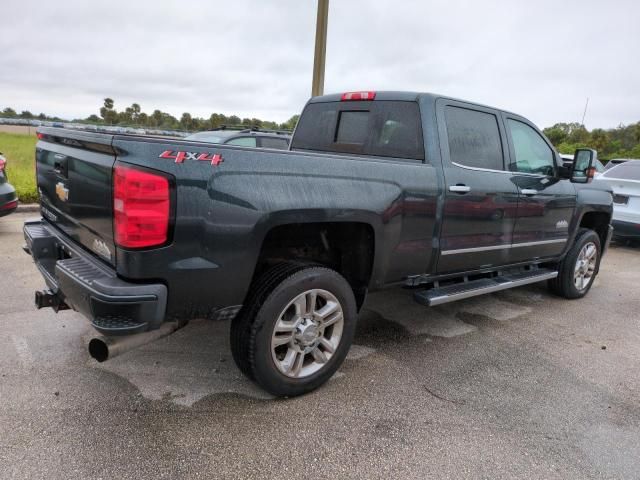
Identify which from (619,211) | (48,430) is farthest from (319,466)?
(619,211)

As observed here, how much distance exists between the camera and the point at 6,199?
6.31 meters

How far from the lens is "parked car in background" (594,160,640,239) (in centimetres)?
793

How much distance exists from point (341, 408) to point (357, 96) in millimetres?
2462

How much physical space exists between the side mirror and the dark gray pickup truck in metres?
0.01

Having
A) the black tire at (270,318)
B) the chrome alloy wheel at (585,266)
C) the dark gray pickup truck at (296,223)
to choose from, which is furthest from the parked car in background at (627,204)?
the black tire at (270,318)

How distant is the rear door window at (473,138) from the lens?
12.0 feet

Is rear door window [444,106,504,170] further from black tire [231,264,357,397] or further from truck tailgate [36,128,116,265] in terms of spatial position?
truck tailgate [36,128,116,265]

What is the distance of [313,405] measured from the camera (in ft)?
9.41

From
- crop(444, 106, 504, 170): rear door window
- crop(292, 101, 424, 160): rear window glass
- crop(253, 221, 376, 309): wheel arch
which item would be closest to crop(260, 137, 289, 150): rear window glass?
crop(292, 101, 424, 160): rear window glass

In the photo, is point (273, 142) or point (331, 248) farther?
point (273, 142)

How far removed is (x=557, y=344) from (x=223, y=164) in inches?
127

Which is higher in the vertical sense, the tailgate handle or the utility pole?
the utility pole

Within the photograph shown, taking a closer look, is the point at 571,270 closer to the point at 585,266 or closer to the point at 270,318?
the point at 585,266

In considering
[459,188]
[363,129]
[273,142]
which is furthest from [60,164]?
[273,142]
